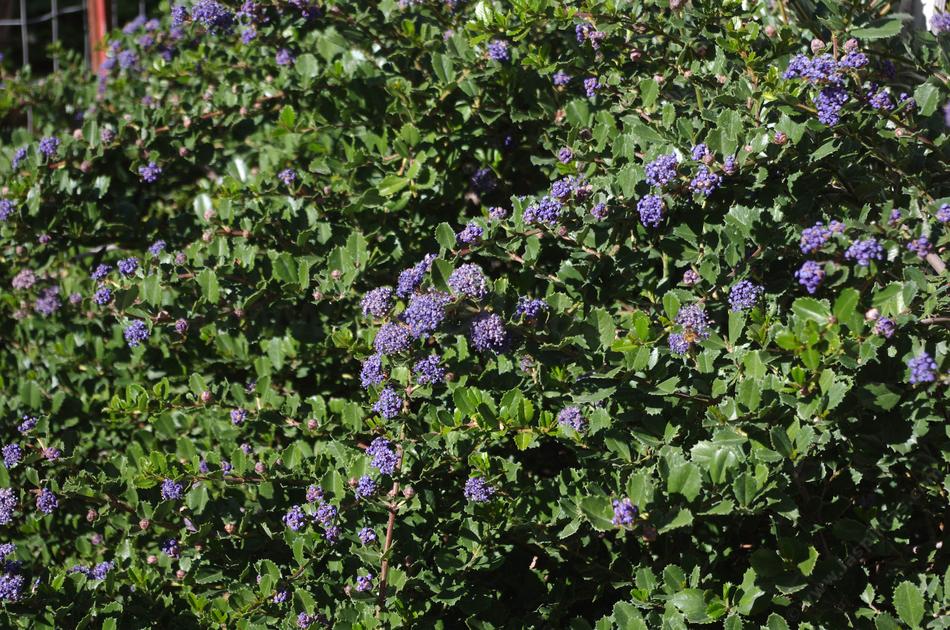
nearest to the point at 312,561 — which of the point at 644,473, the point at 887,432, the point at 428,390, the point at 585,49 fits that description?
the point at 428,390

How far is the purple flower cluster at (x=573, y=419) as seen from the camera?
87.6 inches

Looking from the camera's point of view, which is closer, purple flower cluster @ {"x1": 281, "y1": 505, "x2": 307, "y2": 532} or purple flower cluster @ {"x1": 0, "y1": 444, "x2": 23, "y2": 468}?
purple flower cluster @ {"x1": 281, "y1": 505, "x2": 307, "y2": 532}

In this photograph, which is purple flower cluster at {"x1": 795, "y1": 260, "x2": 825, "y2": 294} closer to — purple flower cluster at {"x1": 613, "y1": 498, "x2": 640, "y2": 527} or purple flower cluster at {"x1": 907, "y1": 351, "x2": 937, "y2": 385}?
purple flower cluster at {"x1": 907, "y1": 351, "x2": 937, "y2": 385}

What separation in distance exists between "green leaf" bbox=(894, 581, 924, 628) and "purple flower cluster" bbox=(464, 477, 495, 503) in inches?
37.8

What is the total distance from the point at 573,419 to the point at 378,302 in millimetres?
580

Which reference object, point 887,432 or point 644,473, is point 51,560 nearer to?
point 644,473

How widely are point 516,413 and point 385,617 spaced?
0.62 m

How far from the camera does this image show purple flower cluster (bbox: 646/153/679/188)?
2.21 m

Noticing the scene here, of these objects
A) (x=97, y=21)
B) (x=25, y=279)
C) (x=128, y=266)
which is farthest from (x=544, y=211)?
(x=97, y=21)

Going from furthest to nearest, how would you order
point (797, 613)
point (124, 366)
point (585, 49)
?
point (124, 366) < point (585, 49) < point (797, 613)

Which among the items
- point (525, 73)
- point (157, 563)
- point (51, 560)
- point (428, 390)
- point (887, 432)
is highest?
point (525, 73)

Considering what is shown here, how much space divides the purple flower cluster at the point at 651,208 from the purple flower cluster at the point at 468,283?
17.9 inches

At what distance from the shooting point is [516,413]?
2.25m

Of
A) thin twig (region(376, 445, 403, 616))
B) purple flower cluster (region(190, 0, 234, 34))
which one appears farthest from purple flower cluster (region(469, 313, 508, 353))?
purple flower cluster (region(190, 0, 234, 34))
